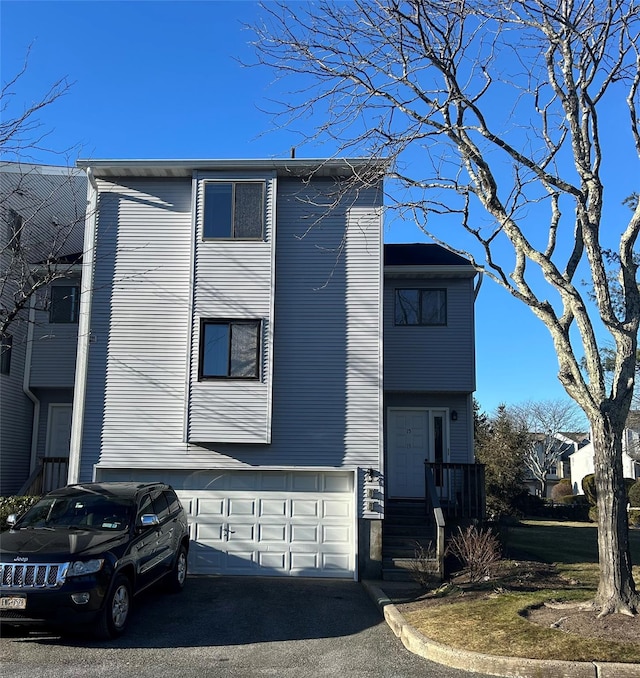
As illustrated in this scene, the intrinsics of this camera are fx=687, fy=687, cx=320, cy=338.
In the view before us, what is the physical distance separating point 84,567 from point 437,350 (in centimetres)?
1052

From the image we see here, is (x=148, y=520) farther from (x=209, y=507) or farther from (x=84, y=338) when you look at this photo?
(x=84, y=338)

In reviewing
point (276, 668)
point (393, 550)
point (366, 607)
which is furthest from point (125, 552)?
point (393, 550)

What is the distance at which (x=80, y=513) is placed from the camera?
9.16 metres

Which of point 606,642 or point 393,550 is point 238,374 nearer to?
point 393,550

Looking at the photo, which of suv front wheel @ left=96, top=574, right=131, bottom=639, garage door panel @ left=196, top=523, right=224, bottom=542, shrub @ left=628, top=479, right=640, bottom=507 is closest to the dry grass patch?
suv front wheel @ left=96, top=574, right=131, bottom=639

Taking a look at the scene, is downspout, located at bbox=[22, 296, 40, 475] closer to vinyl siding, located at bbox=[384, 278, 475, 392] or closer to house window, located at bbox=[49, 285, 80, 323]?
house window, located at bbox=[49, 285, 80, 323]

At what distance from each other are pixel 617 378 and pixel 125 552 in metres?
6.45

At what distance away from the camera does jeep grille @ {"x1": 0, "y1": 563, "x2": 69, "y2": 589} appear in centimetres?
735

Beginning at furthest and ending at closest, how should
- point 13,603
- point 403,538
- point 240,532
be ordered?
1. point 403,538
2. point 240,532
3. point 13,603

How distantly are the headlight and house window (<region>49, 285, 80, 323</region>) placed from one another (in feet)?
32.9

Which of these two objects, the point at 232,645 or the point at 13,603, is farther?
the point at 232,645

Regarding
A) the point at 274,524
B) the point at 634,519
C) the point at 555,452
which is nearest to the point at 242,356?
the point at 274,524

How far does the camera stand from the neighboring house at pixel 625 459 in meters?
44.6

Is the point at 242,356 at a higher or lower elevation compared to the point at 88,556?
higher
